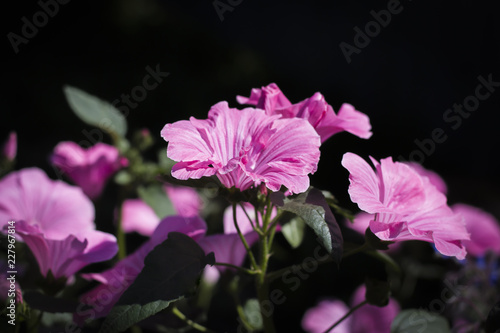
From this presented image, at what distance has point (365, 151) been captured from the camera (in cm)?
238

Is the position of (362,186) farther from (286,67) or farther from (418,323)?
(286,67)

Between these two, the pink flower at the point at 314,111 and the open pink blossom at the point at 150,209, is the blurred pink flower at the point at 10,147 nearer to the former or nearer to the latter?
the open pink blossom at the point at 150,209

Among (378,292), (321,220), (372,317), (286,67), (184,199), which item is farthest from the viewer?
(286,67)

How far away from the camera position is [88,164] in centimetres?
104

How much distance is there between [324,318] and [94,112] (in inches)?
24.7

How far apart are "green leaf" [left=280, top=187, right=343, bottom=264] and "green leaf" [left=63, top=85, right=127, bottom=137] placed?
529 millimetres

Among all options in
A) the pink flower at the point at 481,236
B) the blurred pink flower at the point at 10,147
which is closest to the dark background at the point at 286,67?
the pink flower at the point at 481,236

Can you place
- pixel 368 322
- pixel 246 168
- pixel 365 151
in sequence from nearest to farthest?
pixel 246 168 < pixel 368 322 < pixel 365 151

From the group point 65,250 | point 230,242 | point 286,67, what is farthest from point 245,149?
point 286,67

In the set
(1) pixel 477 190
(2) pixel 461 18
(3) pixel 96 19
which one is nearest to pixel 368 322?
(1) pixel 477 190

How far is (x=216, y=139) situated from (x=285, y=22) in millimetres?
2367

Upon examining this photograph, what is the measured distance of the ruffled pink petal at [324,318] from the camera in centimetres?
111

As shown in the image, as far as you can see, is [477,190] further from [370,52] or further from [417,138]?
[370,52]

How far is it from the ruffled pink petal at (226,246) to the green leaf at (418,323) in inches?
9.7
